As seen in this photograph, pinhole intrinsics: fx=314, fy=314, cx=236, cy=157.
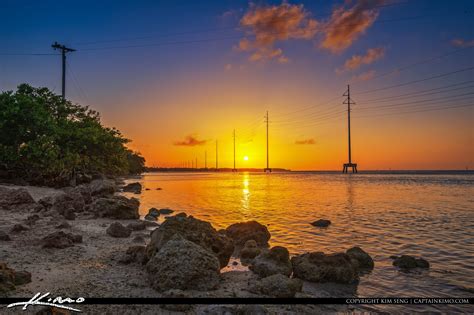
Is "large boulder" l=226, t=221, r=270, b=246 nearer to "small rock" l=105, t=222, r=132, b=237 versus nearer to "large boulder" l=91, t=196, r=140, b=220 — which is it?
"small rock" l=105, t=222, r=132, b=237

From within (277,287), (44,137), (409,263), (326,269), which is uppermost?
(44,137)

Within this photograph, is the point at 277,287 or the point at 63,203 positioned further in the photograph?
the point at 63,203

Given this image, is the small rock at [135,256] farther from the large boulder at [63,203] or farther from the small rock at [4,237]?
the large boulder at [63,203]

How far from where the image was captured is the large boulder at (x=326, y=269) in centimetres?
872

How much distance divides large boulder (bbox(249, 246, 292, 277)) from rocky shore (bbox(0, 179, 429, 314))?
3 cm

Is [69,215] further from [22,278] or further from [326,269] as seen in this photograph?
[326,269]

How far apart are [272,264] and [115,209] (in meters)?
12.6

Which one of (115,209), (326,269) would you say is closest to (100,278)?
(326,269)

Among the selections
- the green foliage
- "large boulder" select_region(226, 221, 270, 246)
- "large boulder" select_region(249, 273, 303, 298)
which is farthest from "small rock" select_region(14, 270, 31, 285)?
the green foliage

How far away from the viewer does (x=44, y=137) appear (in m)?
31.6

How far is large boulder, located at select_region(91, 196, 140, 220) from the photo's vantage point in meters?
18.2

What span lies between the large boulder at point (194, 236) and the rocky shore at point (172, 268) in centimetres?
3

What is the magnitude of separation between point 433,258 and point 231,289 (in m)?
8.28

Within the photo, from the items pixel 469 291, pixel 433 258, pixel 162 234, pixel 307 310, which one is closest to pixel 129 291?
pixel 162 234
